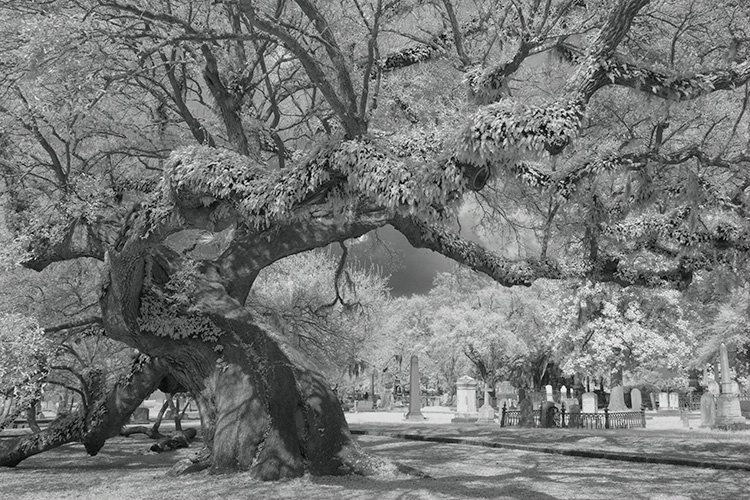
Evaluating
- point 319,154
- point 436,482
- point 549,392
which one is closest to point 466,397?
point 549,392

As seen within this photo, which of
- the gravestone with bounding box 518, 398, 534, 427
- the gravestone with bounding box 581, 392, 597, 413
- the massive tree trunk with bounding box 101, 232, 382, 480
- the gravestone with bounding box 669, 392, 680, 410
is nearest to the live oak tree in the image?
the massive tree trunk with bounding box 101, 232, 382, 480

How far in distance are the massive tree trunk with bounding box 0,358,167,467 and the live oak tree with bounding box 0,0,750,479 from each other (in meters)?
0.07

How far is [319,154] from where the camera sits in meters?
7.94

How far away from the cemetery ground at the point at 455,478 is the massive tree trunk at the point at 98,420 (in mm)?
450

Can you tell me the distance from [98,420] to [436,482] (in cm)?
749

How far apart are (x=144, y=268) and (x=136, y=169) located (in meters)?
5.60

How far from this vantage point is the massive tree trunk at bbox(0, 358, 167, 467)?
12680mm

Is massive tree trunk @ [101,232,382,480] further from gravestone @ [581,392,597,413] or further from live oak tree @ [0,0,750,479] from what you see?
gravestone @ [581,392,597,413]

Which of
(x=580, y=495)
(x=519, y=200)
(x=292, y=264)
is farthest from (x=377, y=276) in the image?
(x=580, y=495)

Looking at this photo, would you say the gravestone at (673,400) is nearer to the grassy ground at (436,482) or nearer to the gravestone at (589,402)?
the gravestone at (589,402)

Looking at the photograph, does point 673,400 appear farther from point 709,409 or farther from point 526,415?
point 526,415

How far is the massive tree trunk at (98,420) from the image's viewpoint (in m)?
12.7

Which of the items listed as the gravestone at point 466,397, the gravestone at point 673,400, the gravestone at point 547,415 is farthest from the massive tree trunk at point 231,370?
the gravestone at point 673,400

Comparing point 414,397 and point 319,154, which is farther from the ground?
point 319,154
